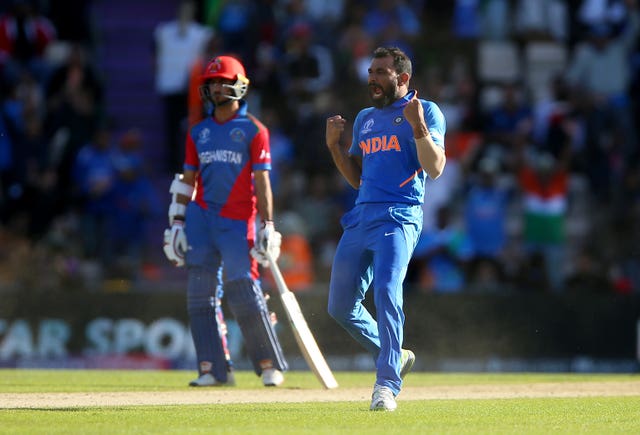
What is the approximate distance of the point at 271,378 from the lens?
1117 centimetres

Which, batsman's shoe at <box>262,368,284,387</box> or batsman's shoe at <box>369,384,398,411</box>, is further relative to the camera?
batsman's shoe at <box>262,368,284,387</box>

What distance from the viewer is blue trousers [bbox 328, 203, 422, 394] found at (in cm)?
870

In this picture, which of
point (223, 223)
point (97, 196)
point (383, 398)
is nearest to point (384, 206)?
point (383, 398)

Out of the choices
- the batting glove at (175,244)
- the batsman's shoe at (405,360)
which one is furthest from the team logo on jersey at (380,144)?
the batting glove at (175,244)

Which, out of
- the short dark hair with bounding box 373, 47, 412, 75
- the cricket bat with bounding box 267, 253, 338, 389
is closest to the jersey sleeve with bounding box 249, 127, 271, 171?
the cricket bat with bounding box 267, 253, 338, 389

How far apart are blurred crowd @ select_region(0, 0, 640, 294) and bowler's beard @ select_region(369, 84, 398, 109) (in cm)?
713

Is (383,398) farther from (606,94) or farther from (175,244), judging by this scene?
(606,94)

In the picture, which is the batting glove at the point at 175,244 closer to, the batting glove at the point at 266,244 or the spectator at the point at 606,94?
the batting glove at the point at 266,244

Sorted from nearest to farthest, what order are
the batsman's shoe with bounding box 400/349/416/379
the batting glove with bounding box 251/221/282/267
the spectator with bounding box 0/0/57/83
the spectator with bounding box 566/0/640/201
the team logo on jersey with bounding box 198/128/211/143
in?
the batsman's shoe with bounding box 400/349/416/379, the batting glove with bounding box 251/221/282/267, the team logo on jersey with bounding box 198/128/211/143, the spectator with bounding box 0/0/57/83, the spectator with bounding box 566/0/640/201

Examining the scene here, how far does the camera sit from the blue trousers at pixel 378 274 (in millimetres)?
8695

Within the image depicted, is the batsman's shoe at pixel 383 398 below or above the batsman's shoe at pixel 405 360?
below

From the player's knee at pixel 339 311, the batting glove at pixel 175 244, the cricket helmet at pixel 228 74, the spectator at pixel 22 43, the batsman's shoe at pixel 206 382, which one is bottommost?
the batsman's shoe at pixel 206 382

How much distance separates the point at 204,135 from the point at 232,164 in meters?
0.35

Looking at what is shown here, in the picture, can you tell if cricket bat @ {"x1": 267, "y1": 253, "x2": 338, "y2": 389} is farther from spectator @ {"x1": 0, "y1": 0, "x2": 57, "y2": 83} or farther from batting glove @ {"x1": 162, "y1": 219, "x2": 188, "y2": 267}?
spectator @ {"x1": 0, "y1": 0, "x2": 57, "y2": 83}
